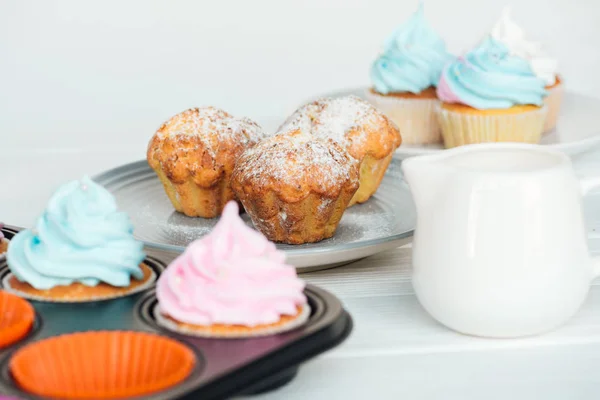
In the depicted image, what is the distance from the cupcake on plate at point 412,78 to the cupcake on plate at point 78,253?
121cm

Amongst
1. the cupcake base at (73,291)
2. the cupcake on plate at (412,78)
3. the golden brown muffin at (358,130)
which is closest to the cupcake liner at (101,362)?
the cupcake base at (73,291)

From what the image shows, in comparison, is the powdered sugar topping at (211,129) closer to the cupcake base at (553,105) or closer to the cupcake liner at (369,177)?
the cupcake liner at (369,177)

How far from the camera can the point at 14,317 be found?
46.0 inches

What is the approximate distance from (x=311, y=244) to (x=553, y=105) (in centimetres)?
99

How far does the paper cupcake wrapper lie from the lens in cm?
240

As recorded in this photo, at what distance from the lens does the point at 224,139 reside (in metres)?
1.75

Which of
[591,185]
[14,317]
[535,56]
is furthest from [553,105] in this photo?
[14,317]

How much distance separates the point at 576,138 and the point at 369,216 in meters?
0.71

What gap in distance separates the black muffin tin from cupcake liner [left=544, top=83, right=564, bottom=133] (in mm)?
1333

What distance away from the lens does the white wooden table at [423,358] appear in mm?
1183

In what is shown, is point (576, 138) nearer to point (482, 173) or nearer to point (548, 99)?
point (548, 99)

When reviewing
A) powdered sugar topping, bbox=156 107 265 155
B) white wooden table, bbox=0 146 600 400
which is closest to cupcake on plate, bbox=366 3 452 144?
powdered sugar topping, bbox=156 107 265 155

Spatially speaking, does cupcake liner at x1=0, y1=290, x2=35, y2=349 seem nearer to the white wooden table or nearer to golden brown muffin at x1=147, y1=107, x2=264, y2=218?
the white wooden table

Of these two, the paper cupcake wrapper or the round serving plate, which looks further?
the paper cupcake wrapper
